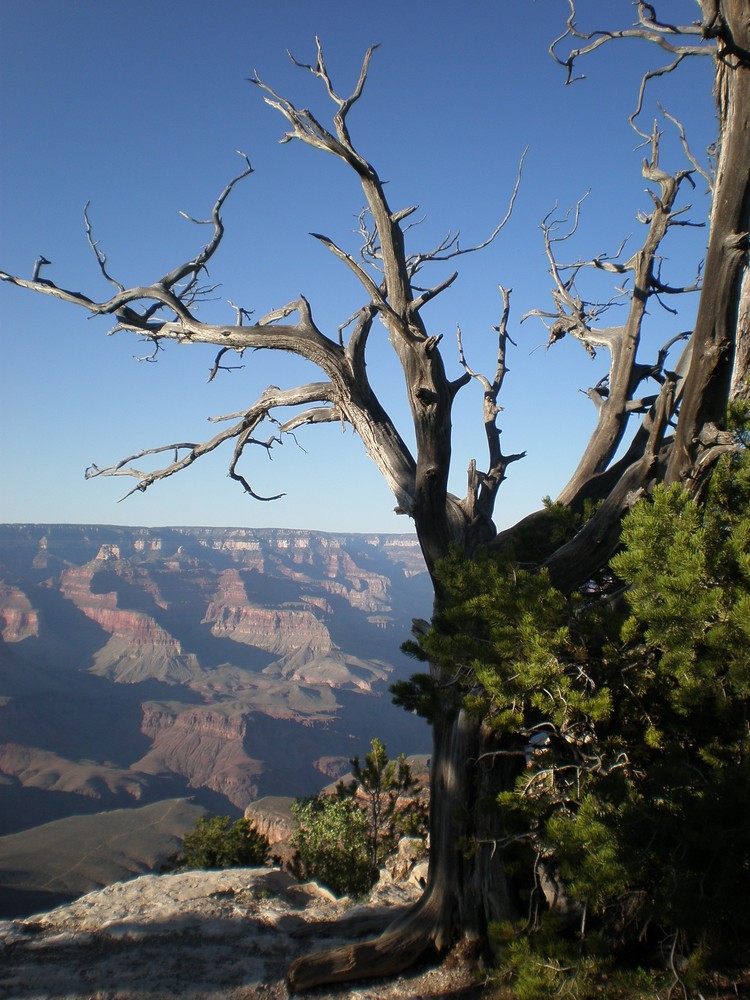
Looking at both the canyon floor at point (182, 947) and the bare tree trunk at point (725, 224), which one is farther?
the canyon floor at point (182, 947)

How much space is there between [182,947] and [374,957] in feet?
7.86

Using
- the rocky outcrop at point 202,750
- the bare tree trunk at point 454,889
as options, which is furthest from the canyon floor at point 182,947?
the rocky outcrop at point 202,750

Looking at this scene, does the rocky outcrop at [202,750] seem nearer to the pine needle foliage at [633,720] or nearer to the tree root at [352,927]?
the tree root at [352,927]

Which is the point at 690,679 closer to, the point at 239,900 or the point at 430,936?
the point at 430,936

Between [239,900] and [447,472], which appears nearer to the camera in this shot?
[447,472]

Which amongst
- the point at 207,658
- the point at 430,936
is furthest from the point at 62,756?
the point at 430,936

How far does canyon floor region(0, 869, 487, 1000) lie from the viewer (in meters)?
5.62

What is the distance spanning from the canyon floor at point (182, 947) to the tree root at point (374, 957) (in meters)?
0.08

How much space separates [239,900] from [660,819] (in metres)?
6.65

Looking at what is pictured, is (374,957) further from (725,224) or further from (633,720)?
(725,224)

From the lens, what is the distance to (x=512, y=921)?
522cm

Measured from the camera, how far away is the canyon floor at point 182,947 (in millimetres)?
5621

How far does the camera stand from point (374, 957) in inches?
222

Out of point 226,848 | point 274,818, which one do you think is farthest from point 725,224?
point 274,818
